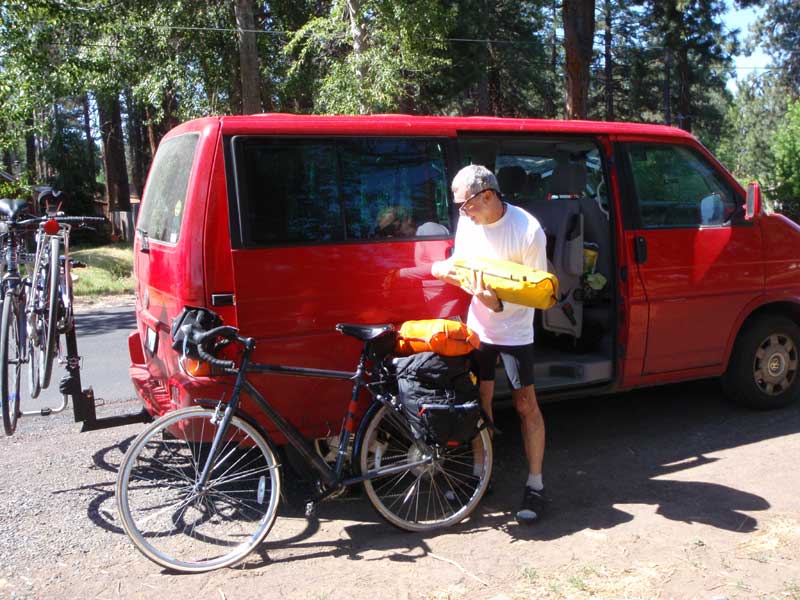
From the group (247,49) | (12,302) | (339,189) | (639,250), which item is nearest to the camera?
(339,189)

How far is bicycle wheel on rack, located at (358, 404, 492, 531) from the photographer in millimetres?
3836

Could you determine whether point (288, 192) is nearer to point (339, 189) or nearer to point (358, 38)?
point (339, 189)

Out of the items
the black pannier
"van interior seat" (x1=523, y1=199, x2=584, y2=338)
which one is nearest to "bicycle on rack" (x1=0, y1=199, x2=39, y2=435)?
the black pannier

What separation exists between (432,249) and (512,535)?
5.43 ft

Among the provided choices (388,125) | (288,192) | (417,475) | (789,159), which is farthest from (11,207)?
(789,159)

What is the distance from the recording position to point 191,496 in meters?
3.58

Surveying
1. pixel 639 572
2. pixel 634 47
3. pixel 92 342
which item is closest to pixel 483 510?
pixel 639 572

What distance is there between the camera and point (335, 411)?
4.08 m

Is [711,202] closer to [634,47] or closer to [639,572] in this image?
[639,572]

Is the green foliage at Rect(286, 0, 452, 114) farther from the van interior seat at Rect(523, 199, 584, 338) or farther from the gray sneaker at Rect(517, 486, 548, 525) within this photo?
the gray sneaker at Rect(517, 486, 548, 525)

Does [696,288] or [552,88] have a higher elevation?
[552,88]

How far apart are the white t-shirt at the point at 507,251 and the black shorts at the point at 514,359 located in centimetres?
3

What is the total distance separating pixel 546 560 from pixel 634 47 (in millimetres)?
36969

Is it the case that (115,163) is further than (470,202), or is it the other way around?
(115,163)
